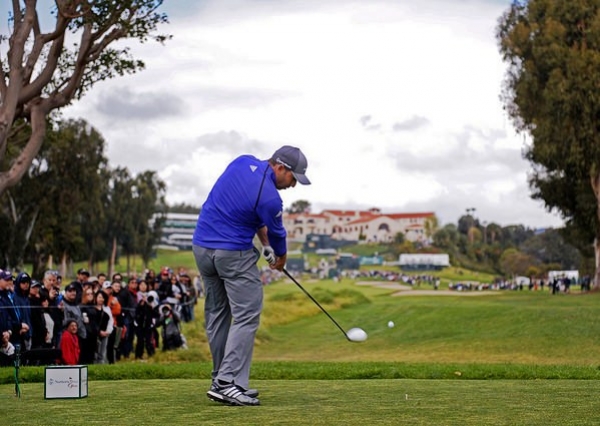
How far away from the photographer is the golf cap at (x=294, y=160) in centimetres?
908

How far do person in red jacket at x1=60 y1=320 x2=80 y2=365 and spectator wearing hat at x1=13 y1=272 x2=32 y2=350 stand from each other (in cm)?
60

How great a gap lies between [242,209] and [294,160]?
0.60 m

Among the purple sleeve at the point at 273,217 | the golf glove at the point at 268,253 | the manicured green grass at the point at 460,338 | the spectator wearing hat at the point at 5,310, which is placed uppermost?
the purple sleeve at the point at 273,217

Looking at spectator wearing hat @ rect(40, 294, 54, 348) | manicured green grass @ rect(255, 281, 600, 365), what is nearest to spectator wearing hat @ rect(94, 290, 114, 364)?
spectator wearing hat @ rect(40, 294, 54, 348)

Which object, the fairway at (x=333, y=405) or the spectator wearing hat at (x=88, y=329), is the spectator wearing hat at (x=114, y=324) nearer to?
the spectator wearing hat at (x=88, y=329)

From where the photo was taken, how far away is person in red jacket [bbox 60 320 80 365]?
18.7 m

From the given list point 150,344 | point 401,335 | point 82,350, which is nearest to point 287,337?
point 401,335

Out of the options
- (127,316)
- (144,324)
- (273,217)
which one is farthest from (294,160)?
(144,324)

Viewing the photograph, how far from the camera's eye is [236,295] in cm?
920

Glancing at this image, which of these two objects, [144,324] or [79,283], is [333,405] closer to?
[79,283]

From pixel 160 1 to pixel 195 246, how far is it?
81.5ft

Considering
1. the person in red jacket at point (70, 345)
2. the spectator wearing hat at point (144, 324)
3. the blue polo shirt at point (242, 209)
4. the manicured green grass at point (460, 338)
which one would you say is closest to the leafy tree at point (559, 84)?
the manicured green grass at point (460, 338)

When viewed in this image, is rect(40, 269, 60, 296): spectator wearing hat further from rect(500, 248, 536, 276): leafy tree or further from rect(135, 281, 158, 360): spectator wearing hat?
rect(500, 248, 536, 276): leafy tree

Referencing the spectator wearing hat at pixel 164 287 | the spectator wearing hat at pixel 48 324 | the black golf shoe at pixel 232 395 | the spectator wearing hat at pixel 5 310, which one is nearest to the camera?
the black golf shoe at pixel 232 395
